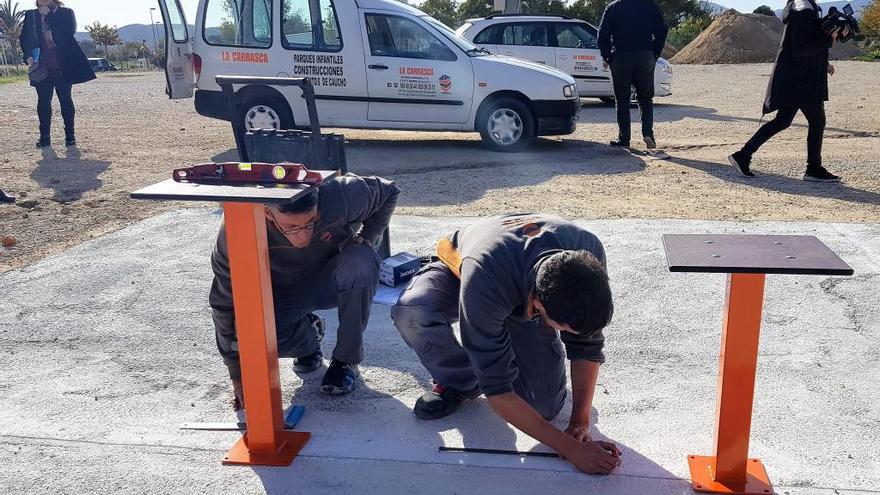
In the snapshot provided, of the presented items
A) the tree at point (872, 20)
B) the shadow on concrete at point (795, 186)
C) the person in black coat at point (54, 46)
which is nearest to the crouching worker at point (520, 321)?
the shadow on concrete at point (795, 186)

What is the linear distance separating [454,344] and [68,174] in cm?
678

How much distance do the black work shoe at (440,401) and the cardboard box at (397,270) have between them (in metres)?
1.36

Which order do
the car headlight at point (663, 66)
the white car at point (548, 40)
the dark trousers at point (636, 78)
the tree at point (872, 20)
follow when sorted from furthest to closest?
the tree at point (872, 20) → the car headlight at point (663, 66) → the white car at point (548, 40) → the dark trousers at point (636, 78)

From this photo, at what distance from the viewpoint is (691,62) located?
25969mm

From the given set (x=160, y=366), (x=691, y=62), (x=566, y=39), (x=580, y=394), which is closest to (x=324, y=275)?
(x=160, y=366)

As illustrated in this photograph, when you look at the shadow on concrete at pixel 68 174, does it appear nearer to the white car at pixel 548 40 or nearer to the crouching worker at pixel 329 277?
the crouching worker at pixel 329 277

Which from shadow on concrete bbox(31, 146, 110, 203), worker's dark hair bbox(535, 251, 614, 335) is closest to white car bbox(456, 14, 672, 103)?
shadow on concrete bbox(31, 146, 110, 203)

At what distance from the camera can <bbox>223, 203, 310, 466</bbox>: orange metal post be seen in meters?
2.47

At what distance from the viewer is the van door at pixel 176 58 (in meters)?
8.74

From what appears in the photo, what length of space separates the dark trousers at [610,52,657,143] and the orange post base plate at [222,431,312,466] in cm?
665

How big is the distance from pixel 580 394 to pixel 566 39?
34.9ft

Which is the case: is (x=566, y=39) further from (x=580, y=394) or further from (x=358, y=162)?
(x=580, y=394)

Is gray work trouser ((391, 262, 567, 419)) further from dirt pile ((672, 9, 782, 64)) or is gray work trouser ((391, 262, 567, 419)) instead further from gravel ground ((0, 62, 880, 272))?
dirt pile ((672, 9, 782, 64))

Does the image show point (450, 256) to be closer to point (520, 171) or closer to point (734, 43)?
point (520, 171)
